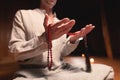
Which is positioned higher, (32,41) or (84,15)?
(84,15)

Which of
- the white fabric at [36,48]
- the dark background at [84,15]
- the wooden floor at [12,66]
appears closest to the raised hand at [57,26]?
the white fabric at [36,48]

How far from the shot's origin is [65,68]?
4.97 ft

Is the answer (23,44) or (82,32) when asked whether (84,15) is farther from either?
(23,44)

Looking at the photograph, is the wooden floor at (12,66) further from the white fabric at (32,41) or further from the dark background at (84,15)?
the white fabric at (32,41)

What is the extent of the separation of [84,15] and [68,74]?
6.98 feet

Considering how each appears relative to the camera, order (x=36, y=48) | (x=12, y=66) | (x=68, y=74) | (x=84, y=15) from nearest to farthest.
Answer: (x=36, y=48)
(x=68, y=74)
(x=12, y=66)
(x=84, y=15)

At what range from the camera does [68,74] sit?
1.36m

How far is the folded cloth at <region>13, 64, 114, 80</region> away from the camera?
1.30 m

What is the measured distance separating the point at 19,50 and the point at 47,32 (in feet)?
0.70

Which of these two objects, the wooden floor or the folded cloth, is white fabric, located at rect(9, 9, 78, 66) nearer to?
the folded cloth

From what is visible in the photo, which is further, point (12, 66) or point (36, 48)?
point (12, 66)

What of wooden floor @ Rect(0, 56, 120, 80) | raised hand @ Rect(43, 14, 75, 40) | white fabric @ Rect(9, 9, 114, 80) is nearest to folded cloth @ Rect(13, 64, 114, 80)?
white fabric @ Rect(9, 9, 114, 80)

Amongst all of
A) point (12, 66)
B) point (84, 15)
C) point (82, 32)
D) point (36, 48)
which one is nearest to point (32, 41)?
point (36, 48)

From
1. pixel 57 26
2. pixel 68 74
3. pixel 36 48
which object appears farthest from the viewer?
pixel 68 74
